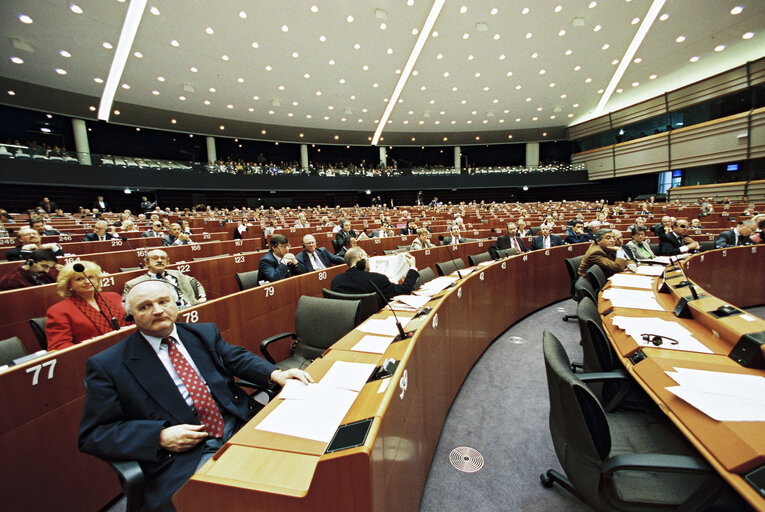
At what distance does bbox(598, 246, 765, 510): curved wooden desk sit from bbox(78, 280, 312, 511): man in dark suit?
1.60 meters

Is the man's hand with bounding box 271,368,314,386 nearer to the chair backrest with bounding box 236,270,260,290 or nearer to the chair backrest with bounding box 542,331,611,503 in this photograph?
the chair backrest with bounding box 542,331,611,503

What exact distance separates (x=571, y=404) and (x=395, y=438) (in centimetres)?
75

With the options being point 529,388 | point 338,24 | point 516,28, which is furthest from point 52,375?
point 516,28

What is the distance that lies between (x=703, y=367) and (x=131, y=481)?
8.69 ft

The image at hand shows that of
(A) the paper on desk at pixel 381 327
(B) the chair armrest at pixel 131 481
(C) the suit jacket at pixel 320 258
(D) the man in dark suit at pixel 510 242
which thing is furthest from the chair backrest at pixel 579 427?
(D) the man in dark suit at pixel 510 242

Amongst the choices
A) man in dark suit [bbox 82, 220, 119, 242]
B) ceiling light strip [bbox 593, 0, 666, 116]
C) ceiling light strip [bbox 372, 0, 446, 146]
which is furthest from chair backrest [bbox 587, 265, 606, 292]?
ceiling light strip [bbox 593, 0, 666, 116]

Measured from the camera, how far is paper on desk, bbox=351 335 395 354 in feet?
6.32

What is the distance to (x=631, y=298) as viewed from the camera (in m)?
2.75

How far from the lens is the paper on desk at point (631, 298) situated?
256 cm

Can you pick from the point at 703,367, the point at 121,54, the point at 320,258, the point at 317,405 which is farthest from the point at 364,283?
the point at 121,54

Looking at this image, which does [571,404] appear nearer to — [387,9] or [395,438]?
[395,438]

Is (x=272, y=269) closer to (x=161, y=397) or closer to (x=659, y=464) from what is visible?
(x=161, y=397)

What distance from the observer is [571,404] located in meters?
1.33

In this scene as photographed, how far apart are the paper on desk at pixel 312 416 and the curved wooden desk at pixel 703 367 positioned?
131 centimetres
